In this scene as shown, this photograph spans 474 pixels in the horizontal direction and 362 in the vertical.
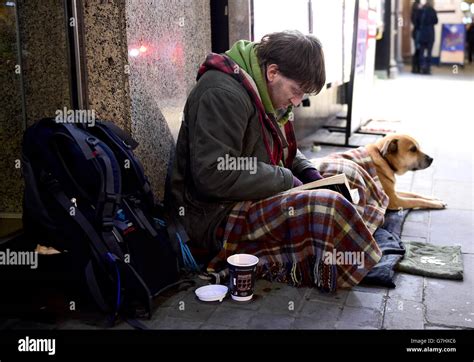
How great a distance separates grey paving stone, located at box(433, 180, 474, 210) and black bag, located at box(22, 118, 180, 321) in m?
3.05

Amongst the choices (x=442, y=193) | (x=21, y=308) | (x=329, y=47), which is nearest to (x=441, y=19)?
(x=329, y=47)

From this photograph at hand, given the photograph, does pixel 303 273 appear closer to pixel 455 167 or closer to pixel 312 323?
pixel 312 323

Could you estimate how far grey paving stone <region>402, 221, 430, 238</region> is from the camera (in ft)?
14.6

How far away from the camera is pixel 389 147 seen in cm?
505

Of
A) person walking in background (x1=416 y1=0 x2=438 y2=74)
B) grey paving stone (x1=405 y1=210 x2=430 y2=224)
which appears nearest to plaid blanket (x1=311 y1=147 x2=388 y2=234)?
grey paving stone (x1=405 y1=210 x2=430 y2=224)

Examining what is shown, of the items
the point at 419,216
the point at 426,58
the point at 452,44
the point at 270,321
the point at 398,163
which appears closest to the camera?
the point at 270,321

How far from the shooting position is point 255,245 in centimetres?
351

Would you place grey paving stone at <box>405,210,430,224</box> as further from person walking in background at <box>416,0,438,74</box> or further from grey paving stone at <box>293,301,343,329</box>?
person walking in background at <box>416,0,438,74</box>

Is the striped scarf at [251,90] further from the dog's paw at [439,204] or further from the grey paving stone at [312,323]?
the dog's paw at [439,204]

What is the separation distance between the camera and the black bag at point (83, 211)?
118 inches

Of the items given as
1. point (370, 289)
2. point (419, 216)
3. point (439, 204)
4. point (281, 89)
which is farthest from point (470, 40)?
point (370, 289)

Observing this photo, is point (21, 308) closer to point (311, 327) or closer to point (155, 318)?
point (155, 318)

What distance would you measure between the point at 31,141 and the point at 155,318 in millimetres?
1049

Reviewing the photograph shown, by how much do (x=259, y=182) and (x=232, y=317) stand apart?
0.74 m
